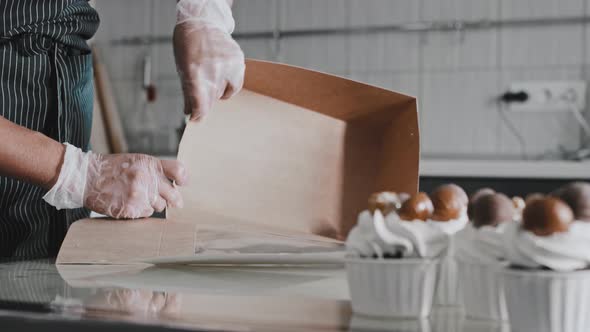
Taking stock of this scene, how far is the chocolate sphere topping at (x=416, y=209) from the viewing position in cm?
58

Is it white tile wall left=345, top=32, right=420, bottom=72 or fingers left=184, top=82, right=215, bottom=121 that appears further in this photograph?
white tile wall left=345, top=32, right=420, bottom=72

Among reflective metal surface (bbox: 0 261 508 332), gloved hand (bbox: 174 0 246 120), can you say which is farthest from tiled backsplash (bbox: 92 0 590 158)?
reflective metal surface (bbox: 0 261 508 332)

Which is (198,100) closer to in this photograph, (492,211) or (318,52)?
(492,211)

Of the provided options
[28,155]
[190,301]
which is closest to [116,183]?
[28,155]

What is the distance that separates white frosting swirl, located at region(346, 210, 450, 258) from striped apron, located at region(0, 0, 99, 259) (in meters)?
0.86


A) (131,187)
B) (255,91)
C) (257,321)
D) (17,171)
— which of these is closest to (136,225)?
(131,187)

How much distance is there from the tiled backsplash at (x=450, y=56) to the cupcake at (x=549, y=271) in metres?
2.62

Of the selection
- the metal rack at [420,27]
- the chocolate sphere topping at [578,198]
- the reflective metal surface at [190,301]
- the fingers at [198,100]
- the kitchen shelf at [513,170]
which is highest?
the metal rack at [420,27]

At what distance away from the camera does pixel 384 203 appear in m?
0.60

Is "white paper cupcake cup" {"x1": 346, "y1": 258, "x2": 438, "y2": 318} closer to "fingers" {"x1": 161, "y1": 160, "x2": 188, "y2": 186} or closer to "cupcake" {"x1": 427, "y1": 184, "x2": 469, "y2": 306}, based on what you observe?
"cupcake" {"x1": 427, "y1": 184, "x2": 469, "y2": 306}

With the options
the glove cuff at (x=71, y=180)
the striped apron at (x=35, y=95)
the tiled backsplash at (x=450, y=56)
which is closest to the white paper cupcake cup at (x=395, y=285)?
the glove cuff at (x=71, y=180)

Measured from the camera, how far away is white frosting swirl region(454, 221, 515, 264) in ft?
1.77

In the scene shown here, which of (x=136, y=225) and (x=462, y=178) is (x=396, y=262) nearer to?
(x=136, y=225)

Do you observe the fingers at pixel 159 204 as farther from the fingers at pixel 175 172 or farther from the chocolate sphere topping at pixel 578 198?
the chocolate sphere topping at pixel 578 198
